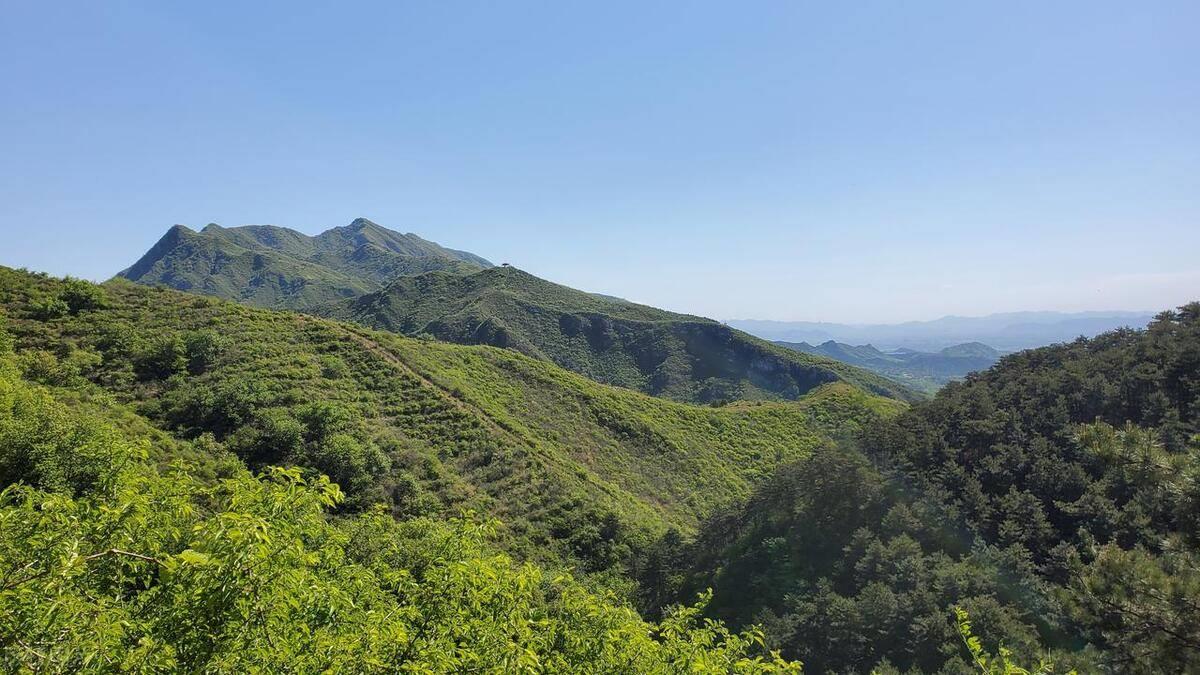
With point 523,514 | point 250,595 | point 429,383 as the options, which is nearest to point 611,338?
point 429,383

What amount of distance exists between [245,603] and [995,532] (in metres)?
Answer: 33.5

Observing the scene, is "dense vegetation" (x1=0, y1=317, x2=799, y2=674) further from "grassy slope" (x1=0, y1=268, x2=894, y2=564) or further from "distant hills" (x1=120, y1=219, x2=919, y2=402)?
"distant hills" (x1=120, y1=219, x2=919, y2=402)

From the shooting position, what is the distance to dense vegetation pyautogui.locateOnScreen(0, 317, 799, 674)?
3586mm

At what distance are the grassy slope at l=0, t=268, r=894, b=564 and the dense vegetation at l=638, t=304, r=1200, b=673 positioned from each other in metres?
9.40

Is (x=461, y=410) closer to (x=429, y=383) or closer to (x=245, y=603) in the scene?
(x=429, y=383)

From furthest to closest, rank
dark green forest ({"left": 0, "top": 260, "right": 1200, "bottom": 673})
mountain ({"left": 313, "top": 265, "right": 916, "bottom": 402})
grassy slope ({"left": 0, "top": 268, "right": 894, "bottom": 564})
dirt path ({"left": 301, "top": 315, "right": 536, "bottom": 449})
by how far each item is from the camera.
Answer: mountain ({"left": 313, "top": 265, "right": 916, "bottom": 402}), dirt path ({"left": 301, "top": 315, "right": 536, "bottom": 449}), grassy slope ({"left": 0, "top": 268, "right": 894, "bottom": 564}), dark green forest ({"left": 0, "top": 260, "right": 1200, "bottom": 673})

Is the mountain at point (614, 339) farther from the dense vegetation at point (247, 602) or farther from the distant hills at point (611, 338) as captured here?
the dense vegetation at point (247, 602)

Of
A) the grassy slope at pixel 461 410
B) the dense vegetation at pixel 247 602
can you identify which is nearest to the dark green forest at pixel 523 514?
the dense vegetation at pixel 247 602

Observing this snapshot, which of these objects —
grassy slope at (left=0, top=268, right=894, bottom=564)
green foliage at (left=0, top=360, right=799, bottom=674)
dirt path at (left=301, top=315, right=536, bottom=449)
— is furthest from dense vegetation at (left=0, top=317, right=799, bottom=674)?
dirt path at (left=301, top=315, right=536, bottom=449)

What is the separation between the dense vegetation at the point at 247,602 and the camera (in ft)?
11.8

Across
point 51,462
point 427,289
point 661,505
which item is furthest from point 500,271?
point 51,462

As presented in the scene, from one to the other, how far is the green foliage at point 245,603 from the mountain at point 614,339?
98548mm

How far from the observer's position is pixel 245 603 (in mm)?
4043

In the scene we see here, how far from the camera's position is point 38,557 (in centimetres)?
403
